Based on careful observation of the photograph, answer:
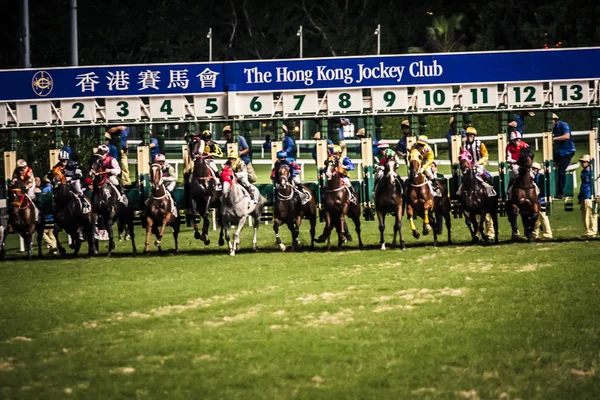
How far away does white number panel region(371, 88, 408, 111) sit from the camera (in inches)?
895

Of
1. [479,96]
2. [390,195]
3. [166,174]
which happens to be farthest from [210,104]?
[479,96]

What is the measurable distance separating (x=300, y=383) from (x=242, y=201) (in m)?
10.3

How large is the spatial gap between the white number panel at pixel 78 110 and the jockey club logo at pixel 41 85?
2.89ft

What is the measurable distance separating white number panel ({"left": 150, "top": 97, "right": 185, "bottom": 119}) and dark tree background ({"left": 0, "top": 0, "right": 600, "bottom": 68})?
102 feet

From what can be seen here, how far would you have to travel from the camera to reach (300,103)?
890 inches

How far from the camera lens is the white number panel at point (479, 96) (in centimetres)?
2247

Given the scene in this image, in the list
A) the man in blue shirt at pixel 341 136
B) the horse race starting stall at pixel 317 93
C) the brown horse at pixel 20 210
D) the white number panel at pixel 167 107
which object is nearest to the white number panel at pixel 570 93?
the horse race starting stall at pixel 317 93

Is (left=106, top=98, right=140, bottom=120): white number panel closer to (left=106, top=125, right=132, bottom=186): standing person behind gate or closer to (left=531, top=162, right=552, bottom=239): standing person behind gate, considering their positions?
A: (left=106, top=125, right=132, bottom=186): standing person behind gate

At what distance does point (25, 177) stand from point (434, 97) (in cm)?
778

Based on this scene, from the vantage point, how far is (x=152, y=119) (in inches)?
906

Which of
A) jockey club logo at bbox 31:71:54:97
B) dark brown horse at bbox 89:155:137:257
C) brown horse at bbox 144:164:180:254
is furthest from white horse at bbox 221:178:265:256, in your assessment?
jockey club logo at bbox 31:71:54:97

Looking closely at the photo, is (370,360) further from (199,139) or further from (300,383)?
(199,139)

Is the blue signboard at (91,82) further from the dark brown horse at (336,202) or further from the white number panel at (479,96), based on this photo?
the white number panel at (479,96)

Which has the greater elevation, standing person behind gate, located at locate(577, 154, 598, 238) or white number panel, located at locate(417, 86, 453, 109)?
white number panel, located at locate(417, 86, 453, 109)
